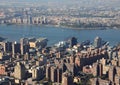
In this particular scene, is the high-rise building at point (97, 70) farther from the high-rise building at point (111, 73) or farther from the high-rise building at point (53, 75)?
the high-rise building at point (53, 75)

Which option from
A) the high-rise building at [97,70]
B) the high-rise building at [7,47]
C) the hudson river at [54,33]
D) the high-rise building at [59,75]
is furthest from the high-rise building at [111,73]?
the hudson river at [54,33]

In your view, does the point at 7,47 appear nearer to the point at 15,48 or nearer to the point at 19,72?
the point at 15,48

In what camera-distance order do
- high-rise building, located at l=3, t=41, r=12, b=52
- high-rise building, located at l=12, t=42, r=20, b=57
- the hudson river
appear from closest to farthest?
high-rise building, located at l=12, t=42, r=20, b=57
high-rise building, located at l=3, t=41, r=12, b=52
the hudson river

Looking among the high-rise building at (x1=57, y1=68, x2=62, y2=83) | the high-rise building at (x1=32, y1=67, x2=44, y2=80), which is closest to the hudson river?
the high-rise building at (x1=32, y1=67, x2=44, y2=80)

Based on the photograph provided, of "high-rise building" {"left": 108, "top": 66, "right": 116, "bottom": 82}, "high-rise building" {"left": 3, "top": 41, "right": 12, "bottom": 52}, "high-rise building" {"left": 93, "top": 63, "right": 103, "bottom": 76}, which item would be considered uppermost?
"high-rise building" {"left": 108, "top": 66, "right": 116, "bottom": 82}

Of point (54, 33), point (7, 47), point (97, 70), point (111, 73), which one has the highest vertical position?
point (111, 73)

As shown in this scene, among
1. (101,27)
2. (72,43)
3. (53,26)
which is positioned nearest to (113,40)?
(72,43)

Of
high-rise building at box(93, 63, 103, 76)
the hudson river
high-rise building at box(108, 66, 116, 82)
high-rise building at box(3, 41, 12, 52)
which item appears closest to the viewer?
high-rise building at box(108, 66, 116, 82)

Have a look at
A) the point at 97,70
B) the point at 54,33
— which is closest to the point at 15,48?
the point at 97,70

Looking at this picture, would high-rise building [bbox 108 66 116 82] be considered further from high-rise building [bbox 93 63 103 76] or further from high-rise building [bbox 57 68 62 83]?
high-rise building [bbox 57 68 62 83]
